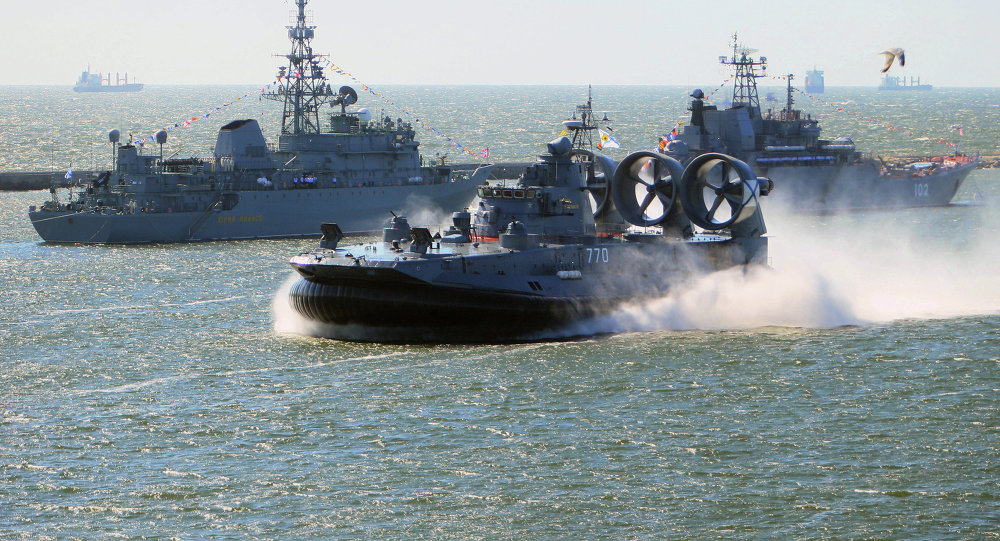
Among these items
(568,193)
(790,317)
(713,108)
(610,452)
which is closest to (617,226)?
(568,193)

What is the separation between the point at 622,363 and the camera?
3288 cm

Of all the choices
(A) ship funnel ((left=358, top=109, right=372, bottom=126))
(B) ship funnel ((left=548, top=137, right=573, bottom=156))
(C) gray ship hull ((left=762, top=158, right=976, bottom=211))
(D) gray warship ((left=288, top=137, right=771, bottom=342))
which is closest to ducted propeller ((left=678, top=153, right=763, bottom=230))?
(D) gray warship ((left=288, top=137, right=771, bottom=342))

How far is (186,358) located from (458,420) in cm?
→ 951

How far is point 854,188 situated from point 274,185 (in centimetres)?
3561

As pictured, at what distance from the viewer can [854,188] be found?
78250mm

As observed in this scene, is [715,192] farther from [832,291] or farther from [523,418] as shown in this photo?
[523,418]

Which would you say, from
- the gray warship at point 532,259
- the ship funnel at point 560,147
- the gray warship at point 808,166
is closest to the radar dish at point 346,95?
the gray warship at point 808,166

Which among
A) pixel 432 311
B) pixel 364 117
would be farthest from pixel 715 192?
pixel 364 117

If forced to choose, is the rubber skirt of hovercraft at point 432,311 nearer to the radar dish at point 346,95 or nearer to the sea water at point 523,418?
the sea water at point 523,418

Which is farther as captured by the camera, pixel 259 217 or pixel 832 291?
pixel 259 217

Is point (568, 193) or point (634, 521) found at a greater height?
point (568, 193)

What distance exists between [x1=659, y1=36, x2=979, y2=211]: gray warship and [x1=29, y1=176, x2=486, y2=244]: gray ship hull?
1752 centimetres

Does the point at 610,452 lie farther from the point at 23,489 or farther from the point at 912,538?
the point at 23,489

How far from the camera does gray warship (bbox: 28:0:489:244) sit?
6106cm
